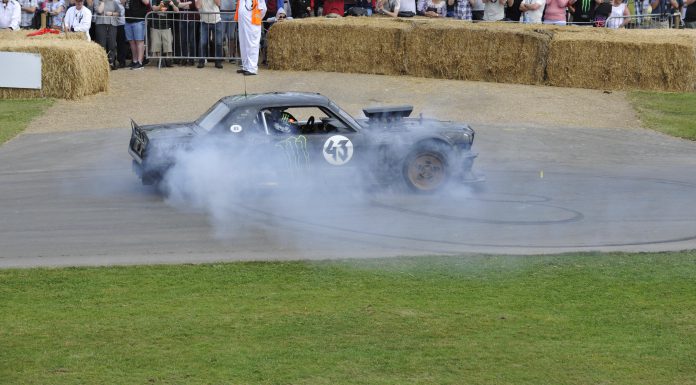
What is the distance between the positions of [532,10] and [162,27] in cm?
789

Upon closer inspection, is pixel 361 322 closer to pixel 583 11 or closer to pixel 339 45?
pixel 339 45

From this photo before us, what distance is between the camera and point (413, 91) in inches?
818

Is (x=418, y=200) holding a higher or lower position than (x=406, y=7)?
lower

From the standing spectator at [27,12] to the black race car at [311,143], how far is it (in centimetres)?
1225

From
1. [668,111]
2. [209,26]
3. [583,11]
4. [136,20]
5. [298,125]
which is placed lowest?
[668,111]

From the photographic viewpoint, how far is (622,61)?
2108 cm

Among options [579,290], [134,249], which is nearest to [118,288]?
[134,249]

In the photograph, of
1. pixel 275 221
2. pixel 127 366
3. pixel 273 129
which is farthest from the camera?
pixel 273 129

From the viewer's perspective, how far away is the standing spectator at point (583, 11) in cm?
2395

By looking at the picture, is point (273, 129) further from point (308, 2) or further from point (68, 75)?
point (308, 2)

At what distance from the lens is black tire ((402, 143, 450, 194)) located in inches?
511

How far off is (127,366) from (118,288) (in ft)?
7.05

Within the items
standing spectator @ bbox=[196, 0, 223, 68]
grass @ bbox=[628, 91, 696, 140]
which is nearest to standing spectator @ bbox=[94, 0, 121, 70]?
standing spectator @ bbox=[196, 0, 223, 68]

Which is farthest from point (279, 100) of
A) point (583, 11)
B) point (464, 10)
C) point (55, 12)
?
point (583, 11)
